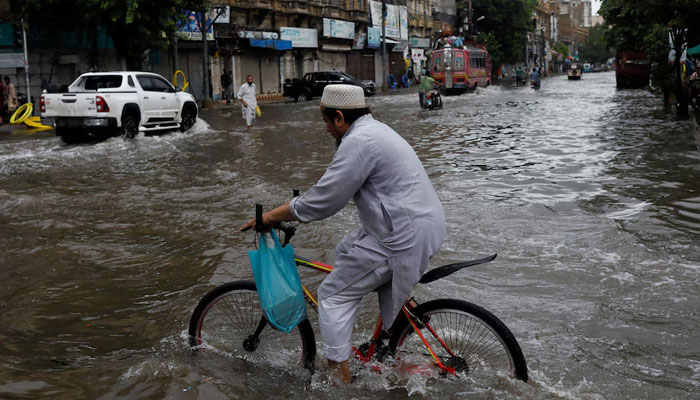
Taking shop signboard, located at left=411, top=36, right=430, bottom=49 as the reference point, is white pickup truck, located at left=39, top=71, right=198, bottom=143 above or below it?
below

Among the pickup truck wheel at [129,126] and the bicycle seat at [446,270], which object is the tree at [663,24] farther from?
the bicycle seat at [446,270]

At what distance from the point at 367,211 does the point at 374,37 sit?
175 feet

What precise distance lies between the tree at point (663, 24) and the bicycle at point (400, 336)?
14.0m

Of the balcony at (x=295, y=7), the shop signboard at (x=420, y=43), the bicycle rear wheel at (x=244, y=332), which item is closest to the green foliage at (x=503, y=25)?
the shop signboard at (x=420, y=43)

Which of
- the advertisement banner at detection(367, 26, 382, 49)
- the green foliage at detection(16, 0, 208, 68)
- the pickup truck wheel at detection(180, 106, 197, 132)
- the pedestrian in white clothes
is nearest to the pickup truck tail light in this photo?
the pickup truck wheel at detection(180, 106, 197, 132)

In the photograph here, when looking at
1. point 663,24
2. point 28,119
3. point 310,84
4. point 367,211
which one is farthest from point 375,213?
point 310,84

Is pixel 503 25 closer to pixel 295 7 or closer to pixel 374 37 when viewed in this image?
pixel 374 37

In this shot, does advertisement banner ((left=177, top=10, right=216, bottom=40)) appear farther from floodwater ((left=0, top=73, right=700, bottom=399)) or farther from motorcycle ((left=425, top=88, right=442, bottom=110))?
floodwater ((left=0, top=73, right=700, bottom=399))

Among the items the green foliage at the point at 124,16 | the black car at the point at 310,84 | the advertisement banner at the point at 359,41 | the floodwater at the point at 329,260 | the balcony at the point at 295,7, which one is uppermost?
the balcony at the point at 295,7

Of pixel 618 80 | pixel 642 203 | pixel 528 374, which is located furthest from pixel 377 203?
pixel 618 80

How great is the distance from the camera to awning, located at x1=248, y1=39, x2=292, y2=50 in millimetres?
39594

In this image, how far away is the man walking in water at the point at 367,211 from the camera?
327 centimetres

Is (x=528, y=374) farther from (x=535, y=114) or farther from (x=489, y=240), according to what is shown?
(x=535, y=114)

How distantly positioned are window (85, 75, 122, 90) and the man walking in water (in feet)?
49.1
